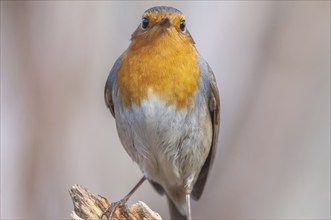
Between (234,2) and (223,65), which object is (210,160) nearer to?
(223,65)

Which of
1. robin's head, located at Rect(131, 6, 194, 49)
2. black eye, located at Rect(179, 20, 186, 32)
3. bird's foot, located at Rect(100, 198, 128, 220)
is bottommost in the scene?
bird's foot, located at Rect(100, 198, 128, 220)

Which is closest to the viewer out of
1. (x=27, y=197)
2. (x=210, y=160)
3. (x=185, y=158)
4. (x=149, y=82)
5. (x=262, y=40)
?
(x=149, y=82)

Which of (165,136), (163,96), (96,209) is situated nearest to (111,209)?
(96,209)

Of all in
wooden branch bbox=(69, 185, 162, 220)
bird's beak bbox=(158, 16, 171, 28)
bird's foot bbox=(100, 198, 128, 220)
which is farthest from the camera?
bird's foot bbox=(100, 198, 128, 220)

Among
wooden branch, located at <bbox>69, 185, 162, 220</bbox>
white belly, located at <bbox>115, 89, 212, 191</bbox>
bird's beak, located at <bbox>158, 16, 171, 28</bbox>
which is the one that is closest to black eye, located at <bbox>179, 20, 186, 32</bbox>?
bird's beak, located at <bbox>158, 16, 171, 28</bbox>

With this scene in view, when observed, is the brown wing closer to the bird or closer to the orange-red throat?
the bird

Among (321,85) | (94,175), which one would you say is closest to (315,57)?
(321,85)

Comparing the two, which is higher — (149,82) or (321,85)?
(149,82)
